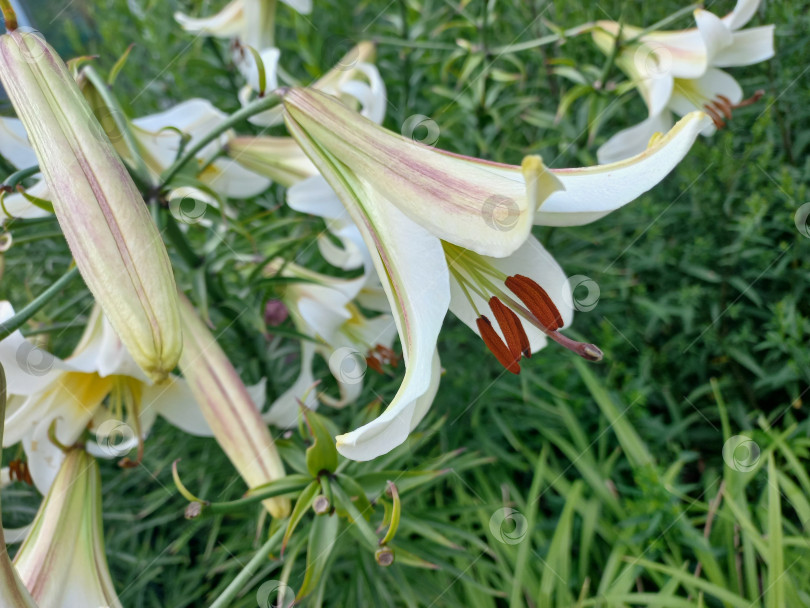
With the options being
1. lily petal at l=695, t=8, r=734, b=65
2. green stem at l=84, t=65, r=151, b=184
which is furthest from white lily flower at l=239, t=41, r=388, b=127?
lily petal at l=695, t=8, r=734, b=65

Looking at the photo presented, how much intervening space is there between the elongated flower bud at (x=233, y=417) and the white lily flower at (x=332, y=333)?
0.16 m

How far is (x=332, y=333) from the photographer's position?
0.97 m

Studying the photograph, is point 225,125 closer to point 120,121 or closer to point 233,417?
point 120,121

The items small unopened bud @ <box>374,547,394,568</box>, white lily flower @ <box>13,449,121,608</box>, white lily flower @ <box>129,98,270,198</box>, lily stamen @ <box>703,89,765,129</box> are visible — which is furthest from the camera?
lily stamen @ <box>703,89,765,129</box>

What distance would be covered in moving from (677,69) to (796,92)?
0.46 meters

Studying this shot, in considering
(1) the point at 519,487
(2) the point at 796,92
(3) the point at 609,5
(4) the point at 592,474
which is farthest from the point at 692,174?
(1) the point at 519,487

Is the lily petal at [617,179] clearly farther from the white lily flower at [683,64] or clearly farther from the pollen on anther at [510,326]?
the white lily flower at [683,64]

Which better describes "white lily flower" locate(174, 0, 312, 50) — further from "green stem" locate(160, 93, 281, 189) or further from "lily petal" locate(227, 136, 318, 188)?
"green stem" locate(160, 93, 281, 189)

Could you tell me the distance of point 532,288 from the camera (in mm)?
600

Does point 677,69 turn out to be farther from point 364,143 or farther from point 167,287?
point 167,287

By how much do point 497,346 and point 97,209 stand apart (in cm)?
35

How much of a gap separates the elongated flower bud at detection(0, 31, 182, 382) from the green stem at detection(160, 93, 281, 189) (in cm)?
17

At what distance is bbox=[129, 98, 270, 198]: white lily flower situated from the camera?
0.83 metres

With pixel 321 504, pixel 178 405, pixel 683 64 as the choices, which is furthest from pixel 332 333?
pixel 683 64
